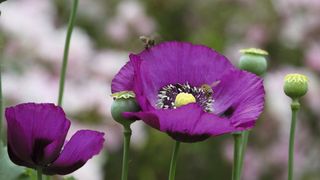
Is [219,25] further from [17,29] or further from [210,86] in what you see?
[210,86]

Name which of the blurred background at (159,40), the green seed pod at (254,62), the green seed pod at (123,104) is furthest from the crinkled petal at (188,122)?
the blurred background at (159,40)

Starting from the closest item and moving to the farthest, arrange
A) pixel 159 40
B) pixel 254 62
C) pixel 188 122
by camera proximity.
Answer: pixel 188 122
pixel 254 62
pixel 159 40

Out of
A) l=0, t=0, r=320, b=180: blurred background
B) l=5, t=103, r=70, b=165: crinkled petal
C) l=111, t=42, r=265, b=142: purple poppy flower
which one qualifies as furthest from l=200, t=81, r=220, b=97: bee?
l=0, t=0, r=320, b=180: blurred background

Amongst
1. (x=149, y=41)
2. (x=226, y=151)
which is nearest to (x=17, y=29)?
(x=226, y=151)

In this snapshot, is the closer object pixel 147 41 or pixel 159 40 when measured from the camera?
pixel 147 41

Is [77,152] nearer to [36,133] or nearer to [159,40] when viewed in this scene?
[36,133]

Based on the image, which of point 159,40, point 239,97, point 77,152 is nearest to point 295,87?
point 239,97

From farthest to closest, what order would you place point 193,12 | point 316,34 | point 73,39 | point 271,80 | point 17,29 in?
point 193,12 < point 316,34 < point 271,80 < point 73,39 < point 17,29
